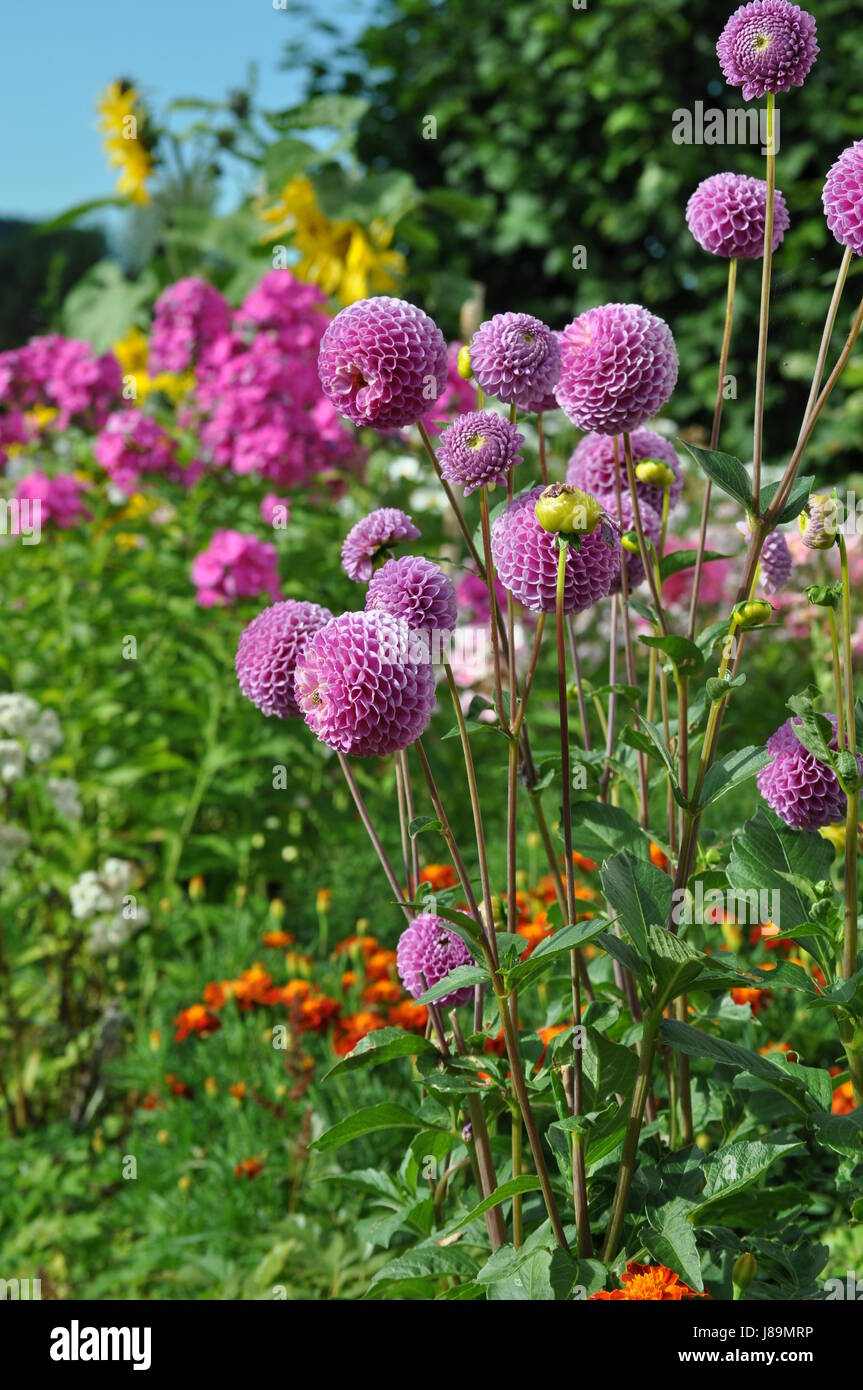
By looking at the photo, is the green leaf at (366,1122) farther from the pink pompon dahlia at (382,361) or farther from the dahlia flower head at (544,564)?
the pink pompon dahlia at (382,361)

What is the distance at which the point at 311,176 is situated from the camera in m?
4.61

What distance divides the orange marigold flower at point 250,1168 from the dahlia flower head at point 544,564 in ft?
3.89

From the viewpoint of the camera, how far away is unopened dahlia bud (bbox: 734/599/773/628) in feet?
3.61

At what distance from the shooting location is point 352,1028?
6.59 ft

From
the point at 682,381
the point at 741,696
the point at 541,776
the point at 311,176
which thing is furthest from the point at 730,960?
the point at 682,381

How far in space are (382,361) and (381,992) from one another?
50.2 inches

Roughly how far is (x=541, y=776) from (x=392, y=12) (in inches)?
245

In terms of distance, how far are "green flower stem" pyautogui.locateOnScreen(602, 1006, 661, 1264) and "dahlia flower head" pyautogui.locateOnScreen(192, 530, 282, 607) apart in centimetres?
179

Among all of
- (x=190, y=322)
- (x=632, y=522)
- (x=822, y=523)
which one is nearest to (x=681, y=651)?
(x=822, y=523)

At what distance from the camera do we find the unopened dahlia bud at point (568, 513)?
982mm

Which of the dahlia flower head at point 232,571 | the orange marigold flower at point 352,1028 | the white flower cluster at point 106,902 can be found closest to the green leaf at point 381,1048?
the orange marigold flower at point 352,1028

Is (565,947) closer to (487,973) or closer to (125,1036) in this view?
(487,973)

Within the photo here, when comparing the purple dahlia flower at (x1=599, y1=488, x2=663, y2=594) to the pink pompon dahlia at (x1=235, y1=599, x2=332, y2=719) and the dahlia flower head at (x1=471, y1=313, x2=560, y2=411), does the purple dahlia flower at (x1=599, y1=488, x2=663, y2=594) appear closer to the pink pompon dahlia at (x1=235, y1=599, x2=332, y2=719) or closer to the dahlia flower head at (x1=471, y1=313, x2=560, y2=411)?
the dahlia flower head at (x1=471, y1=313, x2=560, y2=411)

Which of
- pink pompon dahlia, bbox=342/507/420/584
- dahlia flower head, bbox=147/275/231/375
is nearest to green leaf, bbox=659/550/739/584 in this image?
pink pompon dahlia, bbox=342/507/420/584
